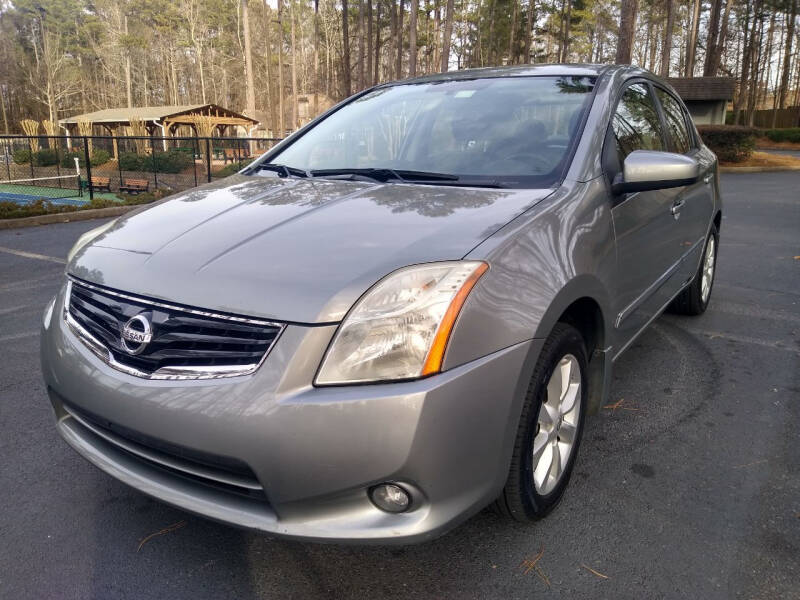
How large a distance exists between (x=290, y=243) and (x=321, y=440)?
2.27ft

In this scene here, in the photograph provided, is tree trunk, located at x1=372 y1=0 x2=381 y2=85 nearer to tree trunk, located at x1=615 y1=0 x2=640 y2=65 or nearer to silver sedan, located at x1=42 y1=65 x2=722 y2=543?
tree trunk, located at x1=615 y1=0 x2=640 y2=65

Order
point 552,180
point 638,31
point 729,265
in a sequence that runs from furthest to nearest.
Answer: point 638,31 < point 729,265 < point 552,180

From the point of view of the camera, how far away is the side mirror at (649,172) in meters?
2.57

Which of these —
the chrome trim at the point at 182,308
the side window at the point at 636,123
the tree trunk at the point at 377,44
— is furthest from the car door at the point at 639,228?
→ the tree trunk at the point at 377,44

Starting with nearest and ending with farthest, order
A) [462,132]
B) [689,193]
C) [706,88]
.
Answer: [462,132], [689,193], [706,88]

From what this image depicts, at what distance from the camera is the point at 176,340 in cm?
184

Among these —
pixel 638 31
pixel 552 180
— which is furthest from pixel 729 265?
pixel 638 31

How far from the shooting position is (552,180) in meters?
2.49

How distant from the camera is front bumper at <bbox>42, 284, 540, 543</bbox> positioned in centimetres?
167

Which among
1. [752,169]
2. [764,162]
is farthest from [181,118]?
[764,162]

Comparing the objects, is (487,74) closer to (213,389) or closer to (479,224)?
(479,224)

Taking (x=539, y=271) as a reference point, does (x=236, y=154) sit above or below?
above

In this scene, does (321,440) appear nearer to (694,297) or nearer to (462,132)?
(462,132)

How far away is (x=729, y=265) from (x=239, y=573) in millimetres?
6388
